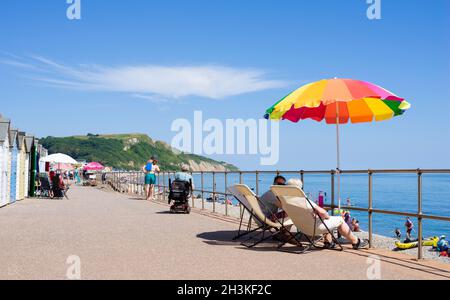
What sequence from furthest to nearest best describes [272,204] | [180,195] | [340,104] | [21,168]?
[21,168] < [180,195] < [340,104] < [272,204]

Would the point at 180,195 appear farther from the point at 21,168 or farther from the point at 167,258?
the point at 21,168

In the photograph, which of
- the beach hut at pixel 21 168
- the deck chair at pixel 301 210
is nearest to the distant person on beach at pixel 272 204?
the deck chair at pixel 301 210

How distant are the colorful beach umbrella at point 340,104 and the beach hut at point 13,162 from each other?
1350cm

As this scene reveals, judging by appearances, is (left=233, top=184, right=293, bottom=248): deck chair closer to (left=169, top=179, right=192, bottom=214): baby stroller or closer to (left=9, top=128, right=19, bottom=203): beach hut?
(left=169, top=179, right=192, bottom=214): baby stroller

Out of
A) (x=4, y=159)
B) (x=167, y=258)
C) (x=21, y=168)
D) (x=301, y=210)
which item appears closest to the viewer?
(x=167, y=258)

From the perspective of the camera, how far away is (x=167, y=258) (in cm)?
711

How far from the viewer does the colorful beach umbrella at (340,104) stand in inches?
320

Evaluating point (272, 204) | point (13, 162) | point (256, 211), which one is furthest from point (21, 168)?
point (256, 211)

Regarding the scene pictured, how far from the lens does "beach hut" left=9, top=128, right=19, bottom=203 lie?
2014 centimetres

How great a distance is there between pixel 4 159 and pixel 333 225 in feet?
46.9

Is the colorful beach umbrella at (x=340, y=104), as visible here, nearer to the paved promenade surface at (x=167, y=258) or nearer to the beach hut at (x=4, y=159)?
the paved promenade surface at (x=167, y=258)

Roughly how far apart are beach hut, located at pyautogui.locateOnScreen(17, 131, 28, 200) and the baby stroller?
31.9 feet
